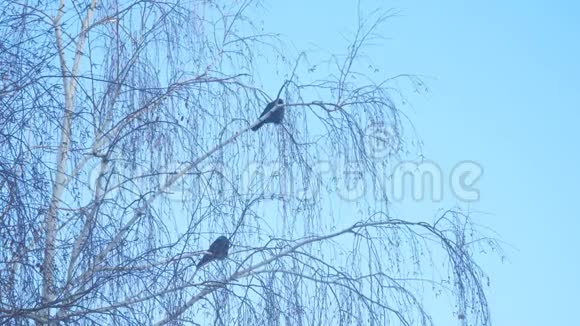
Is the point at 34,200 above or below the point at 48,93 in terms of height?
below

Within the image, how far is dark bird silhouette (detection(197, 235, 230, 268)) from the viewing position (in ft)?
17.5

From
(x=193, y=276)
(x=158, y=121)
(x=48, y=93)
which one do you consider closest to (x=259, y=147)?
(x=158, y=121)

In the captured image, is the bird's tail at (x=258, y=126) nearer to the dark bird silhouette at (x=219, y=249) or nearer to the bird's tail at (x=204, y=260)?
the dark bird silhouette at (x=219, y=249)

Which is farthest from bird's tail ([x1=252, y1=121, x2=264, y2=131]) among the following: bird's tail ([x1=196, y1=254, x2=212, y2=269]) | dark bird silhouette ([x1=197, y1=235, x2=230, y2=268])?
bird's tail ([x1=196, y1=254, x2=212, y2=269])

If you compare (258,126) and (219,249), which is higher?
(258,126)

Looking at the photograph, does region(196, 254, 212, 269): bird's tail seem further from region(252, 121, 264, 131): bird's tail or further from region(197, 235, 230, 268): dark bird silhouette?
region(252, 121, 264, 131): bird's tail

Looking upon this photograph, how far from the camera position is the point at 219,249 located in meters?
5.38

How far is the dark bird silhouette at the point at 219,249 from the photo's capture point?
534 cm

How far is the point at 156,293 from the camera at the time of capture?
5.04 meters

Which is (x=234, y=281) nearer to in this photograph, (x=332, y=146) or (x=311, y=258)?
(x=311, y=258)

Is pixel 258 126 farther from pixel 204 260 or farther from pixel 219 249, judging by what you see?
pixel 204 260

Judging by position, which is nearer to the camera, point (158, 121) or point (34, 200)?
point (34, 200)

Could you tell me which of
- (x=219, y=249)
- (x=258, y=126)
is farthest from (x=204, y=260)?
(x=258, y=126)

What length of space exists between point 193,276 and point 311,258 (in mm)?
715
